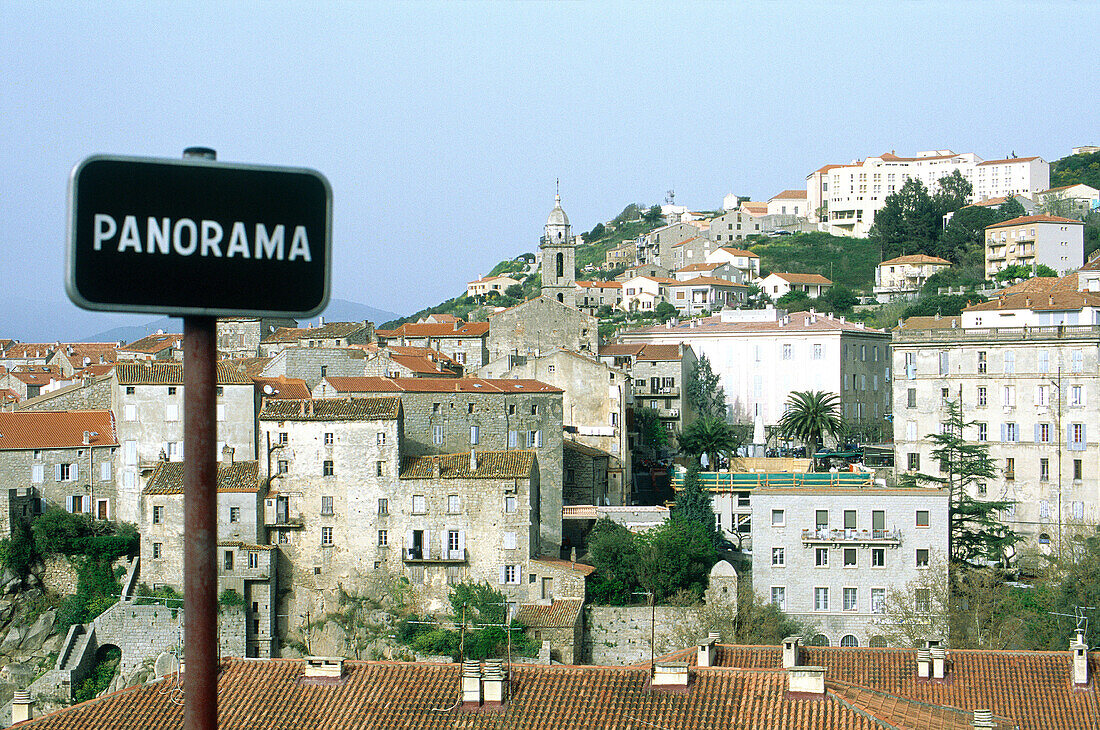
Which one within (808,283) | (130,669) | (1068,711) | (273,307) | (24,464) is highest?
(808,283)

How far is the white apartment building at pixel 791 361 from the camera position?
62.0 metres

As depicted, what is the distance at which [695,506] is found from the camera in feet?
143

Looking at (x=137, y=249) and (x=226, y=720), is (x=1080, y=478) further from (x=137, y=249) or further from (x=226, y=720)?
(x=137, y=249)

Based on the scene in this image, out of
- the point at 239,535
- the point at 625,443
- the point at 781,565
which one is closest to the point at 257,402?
the point at 239,535

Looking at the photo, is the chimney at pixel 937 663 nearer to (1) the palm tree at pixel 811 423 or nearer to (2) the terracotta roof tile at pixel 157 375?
(2) the terracotta roof tile at pixel 157 375

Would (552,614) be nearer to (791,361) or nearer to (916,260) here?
(791,361)

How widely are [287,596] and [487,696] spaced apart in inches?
828

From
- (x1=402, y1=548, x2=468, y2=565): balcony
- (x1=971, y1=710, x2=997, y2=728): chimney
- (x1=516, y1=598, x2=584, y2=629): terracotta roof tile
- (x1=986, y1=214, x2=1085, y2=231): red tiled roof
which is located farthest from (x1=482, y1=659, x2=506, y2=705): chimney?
(x1=986, y1=214, x2=1085, y2=231): red tiled roof

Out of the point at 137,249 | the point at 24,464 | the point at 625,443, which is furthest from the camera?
the point at 625,443

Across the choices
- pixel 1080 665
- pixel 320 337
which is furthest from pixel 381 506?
pixel 320 337

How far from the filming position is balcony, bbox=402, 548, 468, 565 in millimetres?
40281

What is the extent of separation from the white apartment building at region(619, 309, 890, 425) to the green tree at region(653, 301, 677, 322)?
2377cm

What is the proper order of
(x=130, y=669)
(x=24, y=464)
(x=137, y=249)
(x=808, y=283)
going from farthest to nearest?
(x=808, y=283) < (x=24, y=464) < (x=130, y=669) < (x=137, y=249)

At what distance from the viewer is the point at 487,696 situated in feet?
71.2
